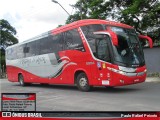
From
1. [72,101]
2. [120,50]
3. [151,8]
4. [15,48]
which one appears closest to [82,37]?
[120,50]

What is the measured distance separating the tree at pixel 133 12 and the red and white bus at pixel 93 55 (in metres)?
8.63

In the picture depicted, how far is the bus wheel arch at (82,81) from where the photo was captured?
15528mm

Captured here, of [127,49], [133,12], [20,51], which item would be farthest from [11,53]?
[127,49]

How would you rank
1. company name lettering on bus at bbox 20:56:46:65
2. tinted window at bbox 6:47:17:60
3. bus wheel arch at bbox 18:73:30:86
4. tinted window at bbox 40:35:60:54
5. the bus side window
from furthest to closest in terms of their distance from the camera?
tinted window at bbox 6:47:17:60, bus wheel arch at bbox 18:73:30:86, the bus side window, company name lettering on bus at bbox 20:56:46:65, tinted window at bbox 40:35:60:54

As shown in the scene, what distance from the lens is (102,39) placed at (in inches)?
573

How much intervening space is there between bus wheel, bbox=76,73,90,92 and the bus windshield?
211cm

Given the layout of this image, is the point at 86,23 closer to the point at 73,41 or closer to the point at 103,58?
the point at 73,41

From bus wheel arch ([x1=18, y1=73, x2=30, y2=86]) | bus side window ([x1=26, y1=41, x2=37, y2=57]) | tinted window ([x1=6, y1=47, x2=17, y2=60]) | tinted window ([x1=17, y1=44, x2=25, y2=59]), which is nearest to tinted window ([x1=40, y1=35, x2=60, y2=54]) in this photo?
bus side window ([x1=26, y1=41, x2=37, y2=57])

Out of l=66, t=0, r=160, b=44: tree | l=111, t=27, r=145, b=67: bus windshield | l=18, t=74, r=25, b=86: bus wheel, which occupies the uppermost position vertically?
l=66, t=0, r=160, b=44: tree

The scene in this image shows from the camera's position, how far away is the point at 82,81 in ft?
51.6

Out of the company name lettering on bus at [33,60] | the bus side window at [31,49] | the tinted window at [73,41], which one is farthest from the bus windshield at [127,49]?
the bus side window at [31,49]

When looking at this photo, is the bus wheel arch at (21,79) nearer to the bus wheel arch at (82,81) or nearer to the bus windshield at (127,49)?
the bus wheel arch at (82,81)

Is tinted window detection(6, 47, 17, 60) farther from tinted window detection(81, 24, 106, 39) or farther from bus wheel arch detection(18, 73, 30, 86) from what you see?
tinted window detection(81, 24, 106, 39)

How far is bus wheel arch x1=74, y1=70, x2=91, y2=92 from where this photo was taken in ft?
50.9
